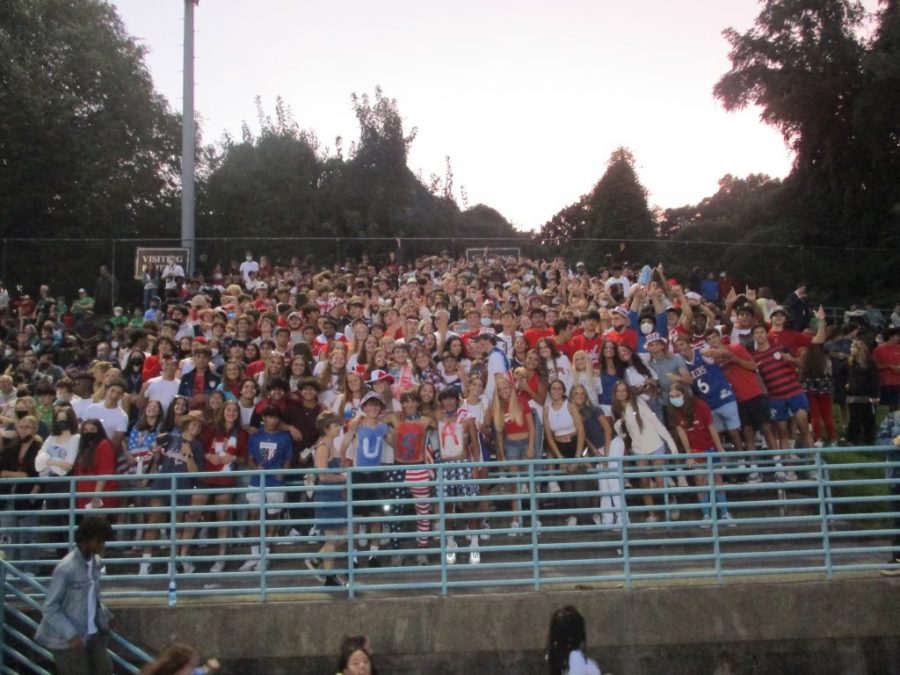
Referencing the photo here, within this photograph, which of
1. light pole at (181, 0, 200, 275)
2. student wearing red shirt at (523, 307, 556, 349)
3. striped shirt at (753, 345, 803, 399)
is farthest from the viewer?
light pole at (181, 0, 200, 275)

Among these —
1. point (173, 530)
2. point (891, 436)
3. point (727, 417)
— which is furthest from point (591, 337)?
point (173, 530)

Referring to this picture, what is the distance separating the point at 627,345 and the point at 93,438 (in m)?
6.10

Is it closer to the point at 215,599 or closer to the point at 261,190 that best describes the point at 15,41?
the point at 261,190

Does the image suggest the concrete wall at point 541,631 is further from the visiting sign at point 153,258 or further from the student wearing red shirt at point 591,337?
the visiting sign at point 153,258

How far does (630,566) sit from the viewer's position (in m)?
Result: 9.42

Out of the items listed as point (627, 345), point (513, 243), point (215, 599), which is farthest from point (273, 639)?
point (513, 243)

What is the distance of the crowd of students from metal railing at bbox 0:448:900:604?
122 millimetres

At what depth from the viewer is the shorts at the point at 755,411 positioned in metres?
11.1

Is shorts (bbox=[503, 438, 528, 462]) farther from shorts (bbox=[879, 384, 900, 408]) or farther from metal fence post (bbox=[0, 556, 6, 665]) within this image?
shorts (bbox=[879, 384, 900, 408])

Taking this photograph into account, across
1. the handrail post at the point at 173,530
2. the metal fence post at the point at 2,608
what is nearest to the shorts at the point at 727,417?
the handrail post at the point at 173,530

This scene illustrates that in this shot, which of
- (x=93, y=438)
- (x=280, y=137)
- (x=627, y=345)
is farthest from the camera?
(x=280, y=137)

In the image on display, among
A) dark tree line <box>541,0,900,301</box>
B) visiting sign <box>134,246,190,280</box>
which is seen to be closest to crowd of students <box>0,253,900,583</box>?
visiting sign <box>134,246,190,280</box>

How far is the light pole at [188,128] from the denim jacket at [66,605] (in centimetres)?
1820

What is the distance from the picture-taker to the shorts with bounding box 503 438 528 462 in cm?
1048
